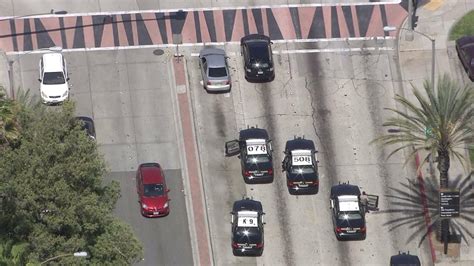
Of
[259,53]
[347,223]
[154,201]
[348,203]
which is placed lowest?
[347,223]

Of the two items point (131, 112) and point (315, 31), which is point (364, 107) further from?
point (131, 112)

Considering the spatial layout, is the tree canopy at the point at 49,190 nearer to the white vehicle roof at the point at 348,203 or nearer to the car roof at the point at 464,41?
the white vehicle roof at the point at 348,203

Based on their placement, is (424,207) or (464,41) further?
(464,41)

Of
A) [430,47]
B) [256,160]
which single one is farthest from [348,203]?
[430,47]

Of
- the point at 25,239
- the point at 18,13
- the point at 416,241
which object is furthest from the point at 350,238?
the point at 18,13

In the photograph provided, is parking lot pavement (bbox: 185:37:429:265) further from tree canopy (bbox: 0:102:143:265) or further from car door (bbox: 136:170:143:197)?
tree canopy (bbox: 0:102:143:265)

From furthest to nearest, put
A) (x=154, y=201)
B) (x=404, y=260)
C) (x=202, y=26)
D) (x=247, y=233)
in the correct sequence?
(x=202, y=26) < (x=154, y=201) < (x=247, y=233) < (x=404, y=260)

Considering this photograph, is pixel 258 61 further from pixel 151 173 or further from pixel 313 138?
pixel 151 173

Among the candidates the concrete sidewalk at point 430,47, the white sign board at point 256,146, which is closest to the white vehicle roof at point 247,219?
the white sign board at point 256,146
